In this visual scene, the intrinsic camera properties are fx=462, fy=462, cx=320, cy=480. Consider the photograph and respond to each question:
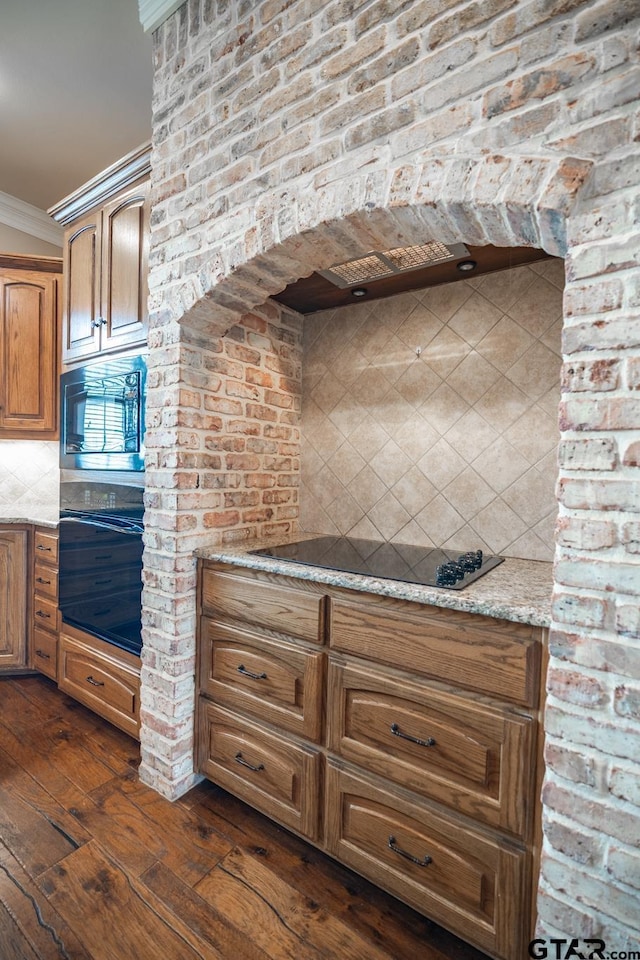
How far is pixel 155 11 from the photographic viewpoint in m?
1.80

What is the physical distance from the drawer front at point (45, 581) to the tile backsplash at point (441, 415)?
4.82 ft

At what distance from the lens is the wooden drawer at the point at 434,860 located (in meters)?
1.14

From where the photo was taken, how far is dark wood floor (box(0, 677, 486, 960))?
48.8 inches

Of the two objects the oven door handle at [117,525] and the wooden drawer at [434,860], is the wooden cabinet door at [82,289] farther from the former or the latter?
the wooden drawer at [434,860]

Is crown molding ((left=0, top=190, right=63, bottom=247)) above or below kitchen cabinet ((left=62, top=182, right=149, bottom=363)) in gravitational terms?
above

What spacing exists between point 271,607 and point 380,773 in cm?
59

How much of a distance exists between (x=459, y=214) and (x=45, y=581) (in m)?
2.74

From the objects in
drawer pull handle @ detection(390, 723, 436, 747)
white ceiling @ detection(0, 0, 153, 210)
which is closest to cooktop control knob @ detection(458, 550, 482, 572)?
drawer pull handle @ detection(390, 723, 436, 747)

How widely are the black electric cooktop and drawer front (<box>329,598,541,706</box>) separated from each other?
0.10 m

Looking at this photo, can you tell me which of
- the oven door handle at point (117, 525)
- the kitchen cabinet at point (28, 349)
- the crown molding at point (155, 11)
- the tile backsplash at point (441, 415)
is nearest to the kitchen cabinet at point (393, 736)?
the oven door handle at point (117, 525)

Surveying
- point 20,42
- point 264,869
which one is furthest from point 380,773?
point 20,42

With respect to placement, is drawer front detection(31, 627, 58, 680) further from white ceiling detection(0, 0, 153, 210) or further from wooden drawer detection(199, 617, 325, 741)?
white ceiling detection(0, 0, 153, 210)

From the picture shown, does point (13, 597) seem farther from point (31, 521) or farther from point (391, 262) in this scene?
point (391, 262)

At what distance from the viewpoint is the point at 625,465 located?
92 cm
